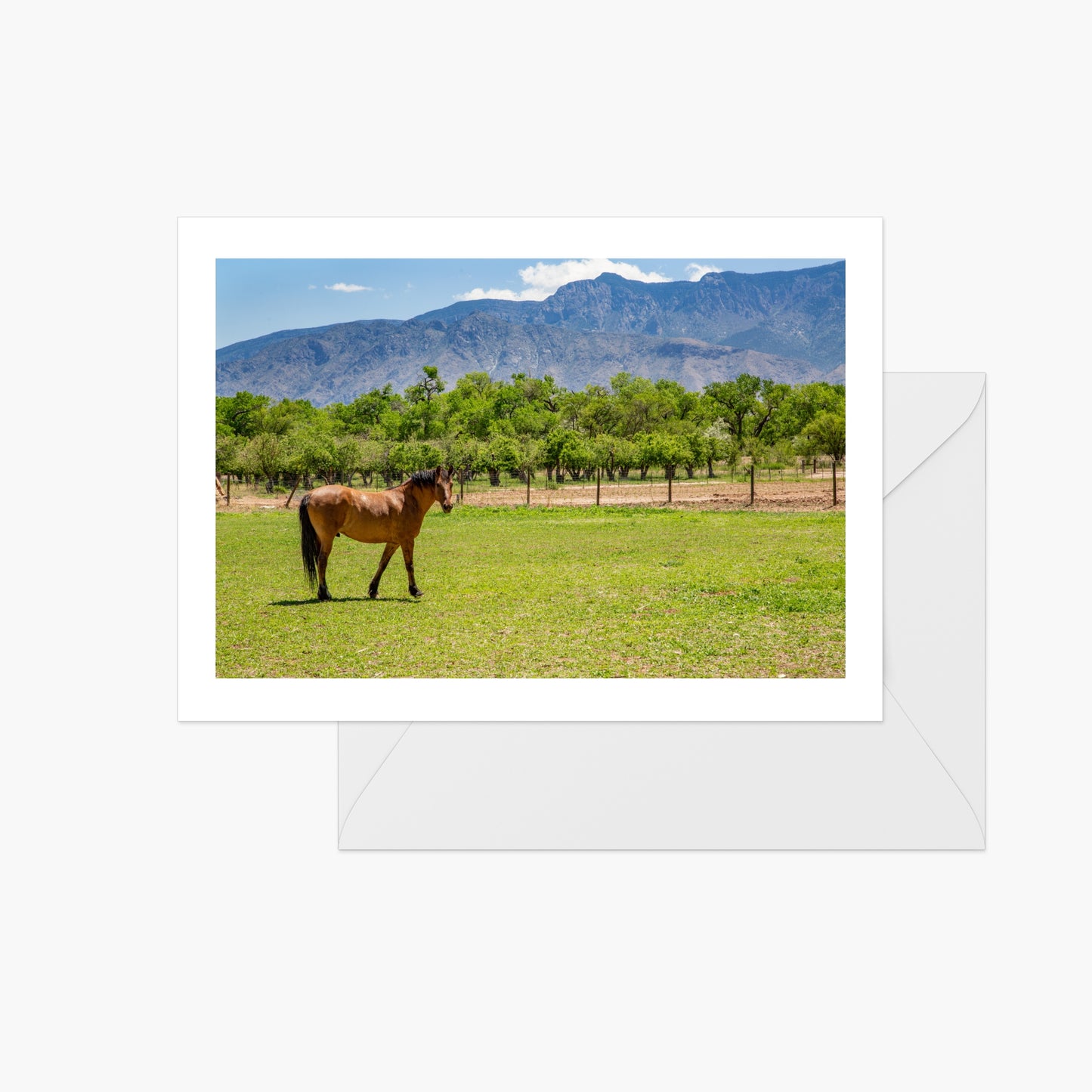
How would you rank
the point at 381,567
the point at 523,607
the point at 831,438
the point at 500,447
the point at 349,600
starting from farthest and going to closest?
the point at 500,447 < the point at 523,607 < the point at 381,567 < the point at 349,600 < the point at 831,438

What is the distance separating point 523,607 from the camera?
8.95m

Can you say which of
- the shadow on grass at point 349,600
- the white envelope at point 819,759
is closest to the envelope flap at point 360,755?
the white envelope at point 819,759

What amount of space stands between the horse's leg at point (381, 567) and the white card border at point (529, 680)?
A: 77.8 inches

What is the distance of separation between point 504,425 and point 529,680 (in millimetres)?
3063

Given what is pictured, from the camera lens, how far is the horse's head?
28.1 feet

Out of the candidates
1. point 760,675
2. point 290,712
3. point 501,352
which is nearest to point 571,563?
point 501,352

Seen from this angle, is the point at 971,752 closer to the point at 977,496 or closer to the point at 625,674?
the point at 977,496

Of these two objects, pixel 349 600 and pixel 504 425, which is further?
pixel 504 425

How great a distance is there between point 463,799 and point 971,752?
3.99m

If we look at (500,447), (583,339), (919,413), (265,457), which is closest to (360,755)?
(265,457)

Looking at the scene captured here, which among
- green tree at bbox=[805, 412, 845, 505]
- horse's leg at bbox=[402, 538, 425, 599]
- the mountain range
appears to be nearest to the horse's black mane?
horse's leg at bbox=[402, 538, 425, 599]

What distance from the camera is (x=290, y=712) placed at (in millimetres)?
6867

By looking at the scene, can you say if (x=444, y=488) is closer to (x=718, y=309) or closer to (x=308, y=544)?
(x=308, y=544)

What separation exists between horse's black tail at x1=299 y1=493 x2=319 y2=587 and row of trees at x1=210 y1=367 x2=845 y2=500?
311 millimetres
